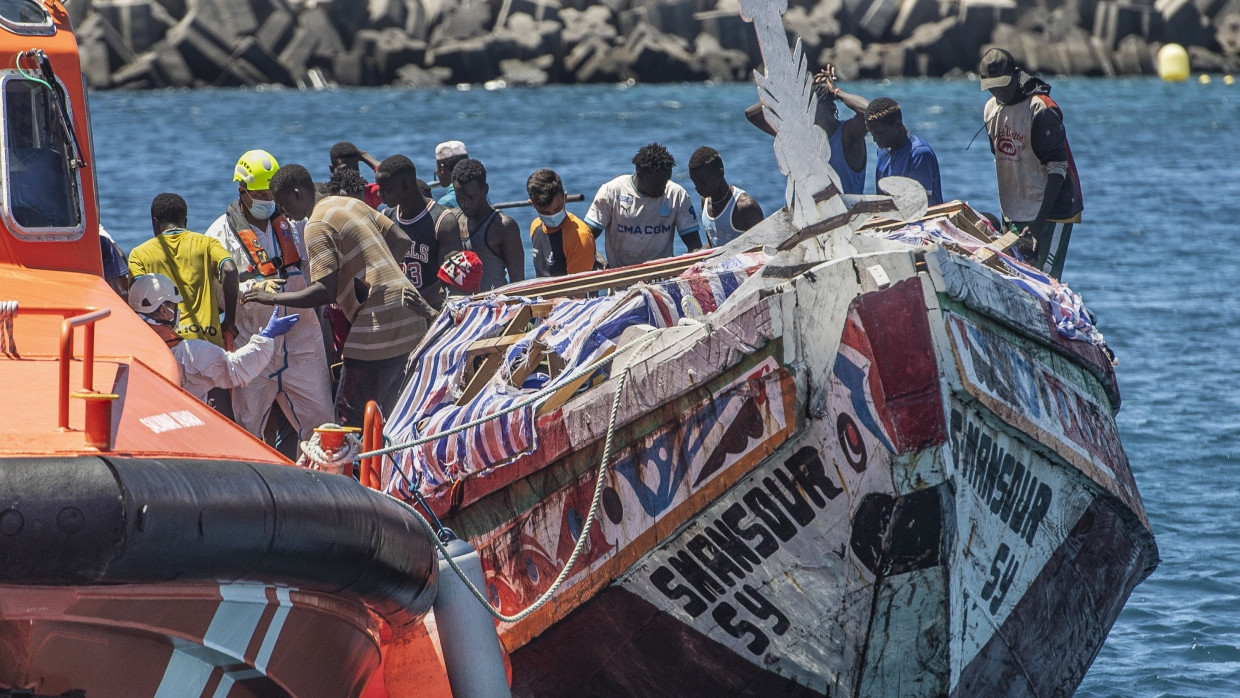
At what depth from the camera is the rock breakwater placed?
4609 centimetres

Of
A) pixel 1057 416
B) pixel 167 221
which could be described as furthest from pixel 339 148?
pixel 1057 416

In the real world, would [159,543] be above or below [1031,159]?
below

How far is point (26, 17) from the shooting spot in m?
6.63

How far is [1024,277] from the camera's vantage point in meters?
6.94

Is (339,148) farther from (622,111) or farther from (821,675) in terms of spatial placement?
(622,111)

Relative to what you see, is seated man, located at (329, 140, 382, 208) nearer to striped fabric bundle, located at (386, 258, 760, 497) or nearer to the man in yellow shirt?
the man in yellow shirt

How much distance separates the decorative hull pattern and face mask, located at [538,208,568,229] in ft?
9.90

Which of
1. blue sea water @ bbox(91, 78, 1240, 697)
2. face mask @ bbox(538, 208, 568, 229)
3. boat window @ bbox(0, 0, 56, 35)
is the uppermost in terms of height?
boat window @ bbox(0, 0, 56, 35)

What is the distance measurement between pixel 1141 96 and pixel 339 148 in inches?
1470

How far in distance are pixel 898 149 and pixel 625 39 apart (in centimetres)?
4009

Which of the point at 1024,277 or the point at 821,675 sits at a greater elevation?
the point at 1024,277

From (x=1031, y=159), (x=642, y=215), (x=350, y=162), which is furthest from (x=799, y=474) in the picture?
(x=350, y=162)

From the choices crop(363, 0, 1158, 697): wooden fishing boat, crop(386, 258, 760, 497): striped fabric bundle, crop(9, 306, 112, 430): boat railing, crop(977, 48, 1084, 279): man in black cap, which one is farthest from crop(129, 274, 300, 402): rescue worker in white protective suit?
crop(977, 48, 1084, 279): man in black cap

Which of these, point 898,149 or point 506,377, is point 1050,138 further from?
point 506,377
